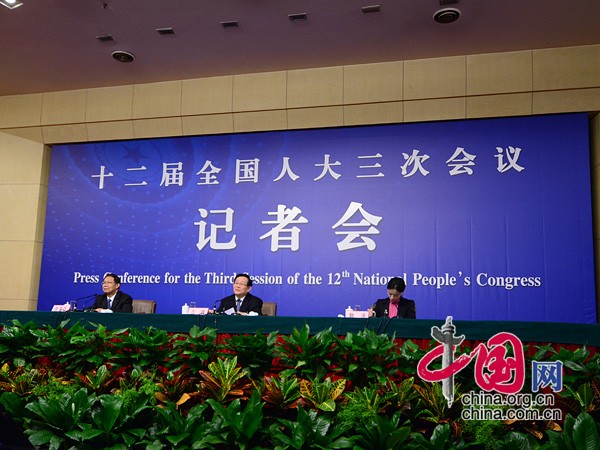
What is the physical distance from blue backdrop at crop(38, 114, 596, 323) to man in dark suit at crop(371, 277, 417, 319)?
924 millimetres

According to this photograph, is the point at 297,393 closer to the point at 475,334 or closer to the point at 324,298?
the point at 475,334

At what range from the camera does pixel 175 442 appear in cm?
206

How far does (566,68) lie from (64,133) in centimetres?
511

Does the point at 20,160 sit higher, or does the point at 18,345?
the point at 20,160

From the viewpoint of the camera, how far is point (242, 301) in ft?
15.8

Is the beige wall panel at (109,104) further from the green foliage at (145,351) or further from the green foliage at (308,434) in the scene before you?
the green foliage at (308,434)

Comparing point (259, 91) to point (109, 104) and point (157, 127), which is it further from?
point (109, 104)

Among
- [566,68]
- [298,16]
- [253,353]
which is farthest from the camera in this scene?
[566,68]

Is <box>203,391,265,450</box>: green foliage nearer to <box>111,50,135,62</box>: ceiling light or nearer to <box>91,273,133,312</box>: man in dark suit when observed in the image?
<box>91,273,133,312</box>: man in dark suit

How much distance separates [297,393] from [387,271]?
A: 132 inches

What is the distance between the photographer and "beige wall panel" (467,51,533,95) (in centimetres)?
525

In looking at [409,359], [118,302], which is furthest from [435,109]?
[409,359]

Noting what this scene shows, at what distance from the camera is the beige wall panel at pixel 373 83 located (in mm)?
5535

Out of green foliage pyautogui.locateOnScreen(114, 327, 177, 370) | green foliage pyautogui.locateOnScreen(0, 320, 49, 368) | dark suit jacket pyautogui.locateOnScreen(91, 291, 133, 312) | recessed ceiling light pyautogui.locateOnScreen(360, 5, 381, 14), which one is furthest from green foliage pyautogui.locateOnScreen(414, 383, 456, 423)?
recessed ceiling light pyautogui.locateOnScreen(360, 5, 381, 14)
